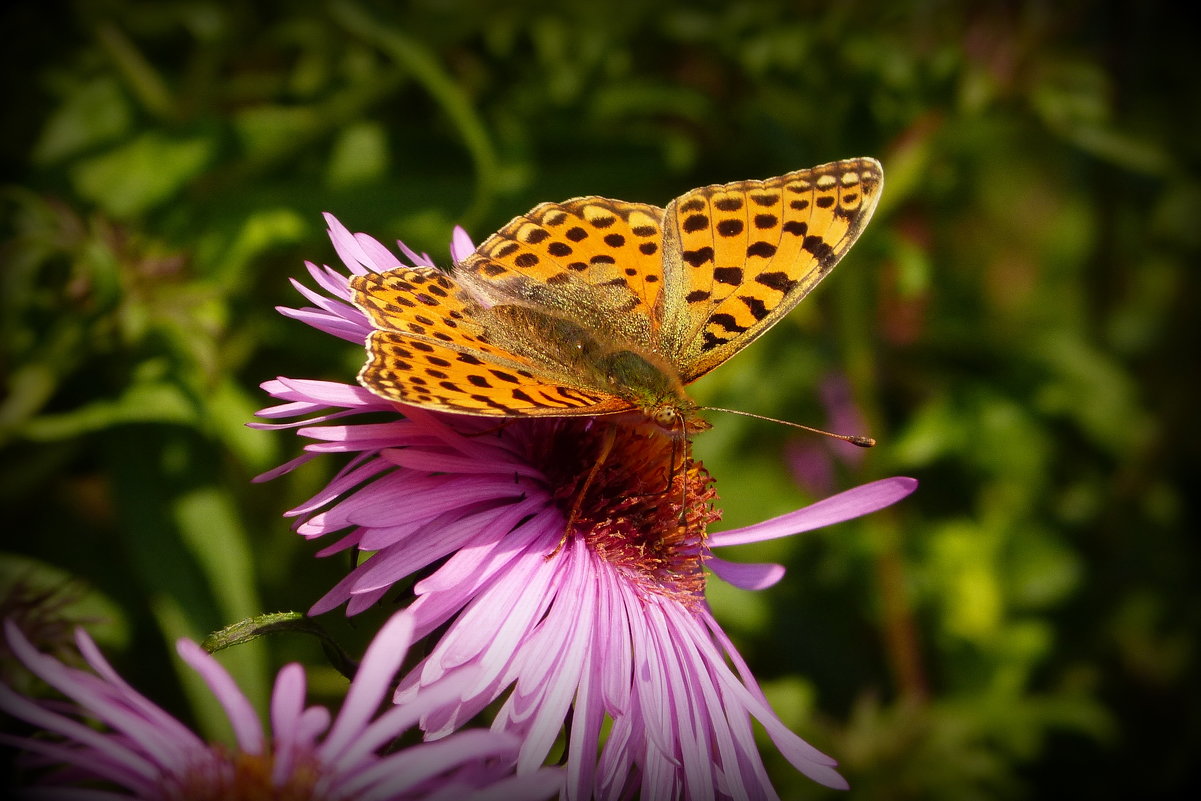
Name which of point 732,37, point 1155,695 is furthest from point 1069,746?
point 732,37

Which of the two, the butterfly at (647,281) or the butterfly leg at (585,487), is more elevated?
the butterfly at (647,281)

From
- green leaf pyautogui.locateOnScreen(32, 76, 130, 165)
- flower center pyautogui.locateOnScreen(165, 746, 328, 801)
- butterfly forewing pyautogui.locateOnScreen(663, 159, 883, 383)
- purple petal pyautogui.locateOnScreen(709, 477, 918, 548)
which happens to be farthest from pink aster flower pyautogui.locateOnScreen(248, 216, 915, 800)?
green leaf pyautogui.locateOnScreen(32, 76, 130, 165)

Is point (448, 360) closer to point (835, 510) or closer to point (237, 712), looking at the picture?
point (237, 712)

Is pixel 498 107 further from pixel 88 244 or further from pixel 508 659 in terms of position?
pixel 508 659

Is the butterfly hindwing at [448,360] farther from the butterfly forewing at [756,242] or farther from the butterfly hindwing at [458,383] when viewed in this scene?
the butterfly forewing at [756,242]

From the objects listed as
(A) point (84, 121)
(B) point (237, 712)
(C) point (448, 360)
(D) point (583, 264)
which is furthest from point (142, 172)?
(B) point (237, 712)

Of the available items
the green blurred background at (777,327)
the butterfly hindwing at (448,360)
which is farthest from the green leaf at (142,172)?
the butterfly hindwing at (448,360)
